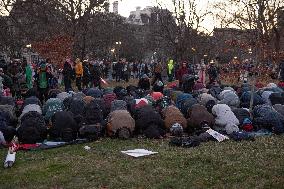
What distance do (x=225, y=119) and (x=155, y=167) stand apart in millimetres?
4228

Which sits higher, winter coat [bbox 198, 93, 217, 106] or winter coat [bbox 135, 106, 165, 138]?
winter coat [bbox 198, 93, 217, 106]

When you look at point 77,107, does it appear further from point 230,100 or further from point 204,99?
point 230,100

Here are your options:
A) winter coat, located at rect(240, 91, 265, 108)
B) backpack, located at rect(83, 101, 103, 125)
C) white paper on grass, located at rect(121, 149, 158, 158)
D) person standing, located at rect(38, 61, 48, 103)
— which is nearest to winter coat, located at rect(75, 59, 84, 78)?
person standing, located at rect(38, 61, 48, 103)

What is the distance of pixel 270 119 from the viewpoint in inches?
509

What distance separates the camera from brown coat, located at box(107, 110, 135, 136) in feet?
40.6

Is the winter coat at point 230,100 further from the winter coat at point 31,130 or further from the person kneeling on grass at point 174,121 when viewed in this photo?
the winter coat at point 31,130

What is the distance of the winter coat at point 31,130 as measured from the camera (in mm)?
11594

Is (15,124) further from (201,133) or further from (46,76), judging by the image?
(46,76)

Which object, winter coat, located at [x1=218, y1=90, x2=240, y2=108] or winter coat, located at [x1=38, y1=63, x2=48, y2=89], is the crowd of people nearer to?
winter coat, located at [x1=218, y1=90, x2=240, y2=108]

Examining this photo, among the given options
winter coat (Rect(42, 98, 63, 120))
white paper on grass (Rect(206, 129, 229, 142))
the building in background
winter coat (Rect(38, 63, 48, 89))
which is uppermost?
the building in background

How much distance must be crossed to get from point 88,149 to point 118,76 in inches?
975

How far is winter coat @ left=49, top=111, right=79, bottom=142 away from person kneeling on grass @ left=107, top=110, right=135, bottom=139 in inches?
36.1

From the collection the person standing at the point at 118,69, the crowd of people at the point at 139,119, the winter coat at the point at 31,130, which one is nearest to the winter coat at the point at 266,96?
the crowd of people at the point at 139,119

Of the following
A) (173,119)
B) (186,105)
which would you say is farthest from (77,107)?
(186,105)
